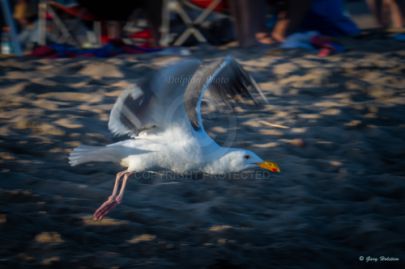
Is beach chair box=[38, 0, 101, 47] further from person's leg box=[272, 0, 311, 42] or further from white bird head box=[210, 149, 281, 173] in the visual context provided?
Answer: white bird head box=[210, 149, 281, 173]

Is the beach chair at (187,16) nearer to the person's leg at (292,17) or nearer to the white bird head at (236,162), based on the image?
the person's leg at (292,17)

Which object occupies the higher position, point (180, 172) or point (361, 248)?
point (180, 172)

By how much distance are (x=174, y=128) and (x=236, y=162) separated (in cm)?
46

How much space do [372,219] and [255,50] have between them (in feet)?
13.5

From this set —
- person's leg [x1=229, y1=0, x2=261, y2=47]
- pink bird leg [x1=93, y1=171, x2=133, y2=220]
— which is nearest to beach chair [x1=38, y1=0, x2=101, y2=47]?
person's leg [x1=229, y1=0, x2=261, y2=47]

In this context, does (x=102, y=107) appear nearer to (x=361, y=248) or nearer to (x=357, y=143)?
(x=357, y=143)

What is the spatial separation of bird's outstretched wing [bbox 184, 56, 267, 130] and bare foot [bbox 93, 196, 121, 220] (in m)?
0.69

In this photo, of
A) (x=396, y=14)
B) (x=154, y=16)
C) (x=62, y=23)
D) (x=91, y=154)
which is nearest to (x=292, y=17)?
(x=154, y=16)

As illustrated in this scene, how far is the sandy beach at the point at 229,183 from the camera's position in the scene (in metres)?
3.32

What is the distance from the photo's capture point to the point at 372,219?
12.4 feet

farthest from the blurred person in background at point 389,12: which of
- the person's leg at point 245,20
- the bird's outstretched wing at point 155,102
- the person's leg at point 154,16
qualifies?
the bird's outstretched wing at point 155,102

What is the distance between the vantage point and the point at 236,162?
4.00m

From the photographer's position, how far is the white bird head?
13.1 ft

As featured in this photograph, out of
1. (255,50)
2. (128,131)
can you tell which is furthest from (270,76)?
(128,131)
